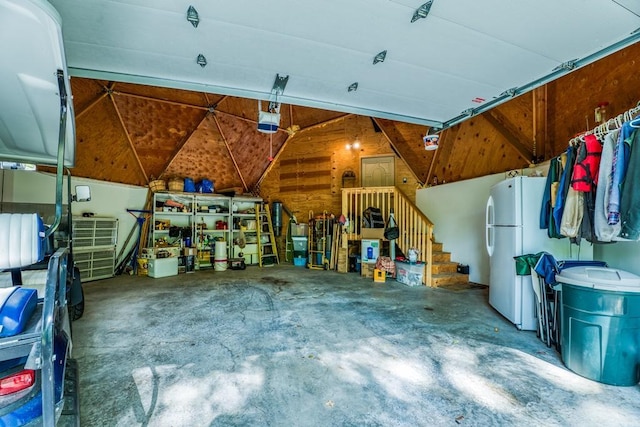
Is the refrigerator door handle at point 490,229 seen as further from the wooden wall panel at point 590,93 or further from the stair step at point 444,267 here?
the stair step at point 444,267

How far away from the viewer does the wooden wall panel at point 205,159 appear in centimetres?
699

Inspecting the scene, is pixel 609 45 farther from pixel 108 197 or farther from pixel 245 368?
pixel 108 197

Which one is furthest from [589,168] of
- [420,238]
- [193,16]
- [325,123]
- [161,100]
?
[161,100]

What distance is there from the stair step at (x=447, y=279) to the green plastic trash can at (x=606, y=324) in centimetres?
297

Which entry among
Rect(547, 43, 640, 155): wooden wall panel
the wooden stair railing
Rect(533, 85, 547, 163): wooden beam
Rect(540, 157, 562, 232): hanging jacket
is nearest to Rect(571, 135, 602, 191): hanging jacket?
Rect(540, 157, 562, 232): hanging jacket

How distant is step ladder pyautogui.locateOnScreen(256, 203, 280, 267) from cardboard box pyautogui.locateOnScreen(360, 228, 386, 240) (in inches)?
111

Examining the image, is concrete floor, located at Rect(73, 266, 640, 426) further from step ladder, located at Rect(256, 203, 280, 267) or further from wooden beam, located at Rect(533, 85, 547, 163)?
step ladder, located at Rect(256, 203, 280, 267)

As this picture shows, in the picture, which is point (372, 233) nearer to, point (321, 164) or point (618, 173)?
point (321, 164)

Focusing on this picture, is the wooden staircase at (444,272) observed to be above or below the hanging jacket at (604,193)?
below

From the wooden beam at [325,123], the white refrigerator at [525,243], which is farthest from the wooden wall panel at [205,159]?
the white refrigerator at [525,243]

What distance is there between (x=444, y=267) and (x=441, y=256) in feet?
1.03

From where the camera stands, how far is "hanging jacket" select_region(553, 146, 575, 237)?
2.69m

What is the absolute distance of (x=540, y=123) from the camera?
4152 mm

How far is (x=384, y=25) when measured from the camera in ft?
6.82
